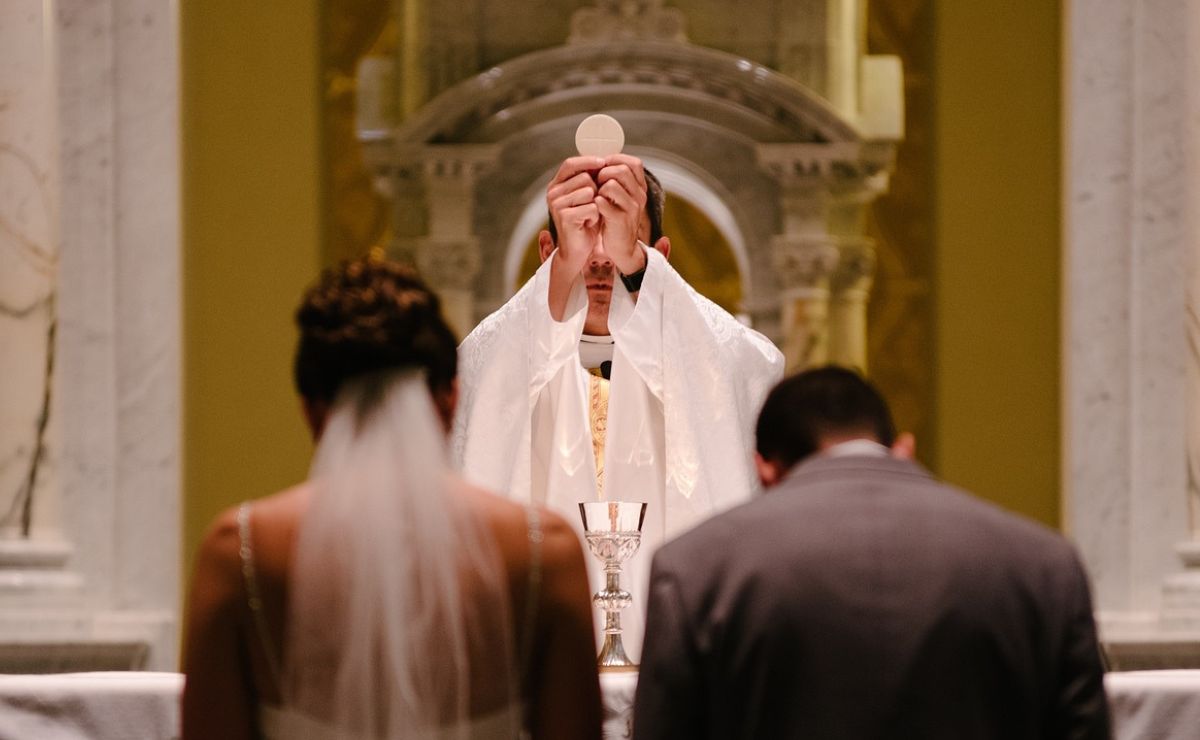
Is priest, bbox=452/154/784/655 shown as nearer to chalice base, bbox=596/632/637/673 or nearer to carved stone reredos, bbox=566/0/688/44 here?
chalice base, bbox=596/632/637/673

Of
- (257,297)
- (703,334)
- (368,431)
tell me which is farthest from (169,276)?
(257,297)

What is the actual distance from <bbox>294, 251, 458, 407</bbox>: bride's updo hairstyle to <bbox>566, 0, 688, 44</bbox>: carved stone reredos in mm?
6911

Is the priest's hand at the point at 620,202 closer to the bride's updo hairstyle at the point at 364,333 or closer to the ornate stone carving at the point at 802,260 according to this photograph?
the bride's updo hairstyle at the point at 364,333

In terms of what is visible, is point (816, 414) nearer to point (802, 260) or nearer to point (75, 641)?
point (75, 641)

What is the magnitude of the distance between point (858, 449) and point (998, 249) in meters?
7.85

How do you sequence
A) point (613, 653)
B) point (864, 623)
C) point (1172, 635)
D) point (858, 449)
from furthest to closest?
point (1172, 635), point (613, 653), point (858, 449), point (864, 623)

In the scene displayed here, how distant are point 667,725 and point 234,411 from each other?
7595 millimetres

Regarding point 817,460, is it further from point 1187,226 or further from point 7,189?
point 7,189

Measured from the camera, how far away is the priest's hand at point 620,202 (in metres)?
3.64

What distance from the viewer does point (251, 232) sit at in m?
9.49

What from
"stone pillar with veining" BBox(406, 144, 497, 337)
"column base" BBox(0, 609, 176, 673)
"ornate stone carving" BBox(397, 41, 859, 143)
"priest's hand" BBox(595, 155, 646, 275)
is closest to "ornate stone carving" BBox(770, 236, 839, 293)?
"ornate stone carving" BBox(397, 41, 859, 143)

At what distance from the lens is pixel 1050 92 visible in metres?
9.69

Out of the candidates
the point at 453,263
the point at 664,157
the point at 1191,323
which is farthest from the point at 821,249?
the point at 1191,323

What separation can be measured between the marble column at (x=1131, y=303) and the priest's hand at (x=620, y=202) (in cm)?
198
